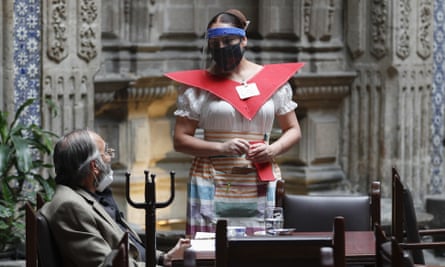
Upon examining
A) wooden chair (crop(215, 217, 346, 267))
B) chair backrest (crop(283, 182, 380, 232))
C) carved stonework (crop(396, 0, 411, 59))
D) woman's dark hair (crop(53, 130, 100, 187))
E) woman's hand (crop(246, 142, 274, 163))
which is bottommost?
chair backrest (crop(283, 182, 380, 232))

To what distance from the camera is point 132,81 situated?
34.3ft

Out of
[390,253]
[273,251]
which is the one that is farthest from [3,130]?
[390,253]

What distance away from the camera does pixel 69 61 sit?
9.39m

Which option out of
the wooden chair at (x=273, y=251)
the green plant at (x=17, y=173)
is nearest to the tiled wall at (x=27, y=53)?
the green plant at (x=17, y=173)

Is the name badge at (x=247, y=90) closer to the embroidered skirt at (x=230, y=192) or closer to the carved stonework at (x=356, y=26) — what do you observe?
the embroidered skirt at (x=230, y=192)

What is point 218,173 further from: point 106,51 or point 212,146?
point 106,51

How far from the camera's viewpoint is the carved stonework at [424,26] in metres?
11.2

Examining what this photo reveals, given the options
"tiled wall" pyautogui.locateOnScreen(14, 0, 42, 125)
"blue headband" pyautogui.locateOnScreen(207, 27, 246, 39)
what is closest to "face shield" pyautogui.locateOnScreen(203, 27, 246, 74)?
"blue headband" pyautogui.locateOnScreen(207, 27, 246, 39)

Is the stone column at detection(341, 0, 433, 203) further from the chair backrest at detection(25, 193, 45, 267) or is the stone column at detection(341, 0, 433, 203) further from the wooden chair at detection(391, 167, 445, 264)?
the chair backrest at detection(25, 193, 45, 267)

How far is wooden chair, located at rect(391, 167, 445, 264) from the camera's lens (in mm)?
6855

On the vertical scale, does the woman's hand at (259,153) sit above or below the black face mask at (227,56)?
below

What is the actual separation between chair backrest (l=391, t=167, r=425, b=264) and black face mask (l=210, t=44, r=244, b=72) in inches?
38.1

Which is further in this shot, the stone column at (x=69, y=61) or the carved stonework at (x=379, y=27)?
the carved stonework at (x=379, y=27)

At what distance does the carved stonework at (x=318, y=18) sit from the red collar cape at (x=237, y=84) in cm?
359
